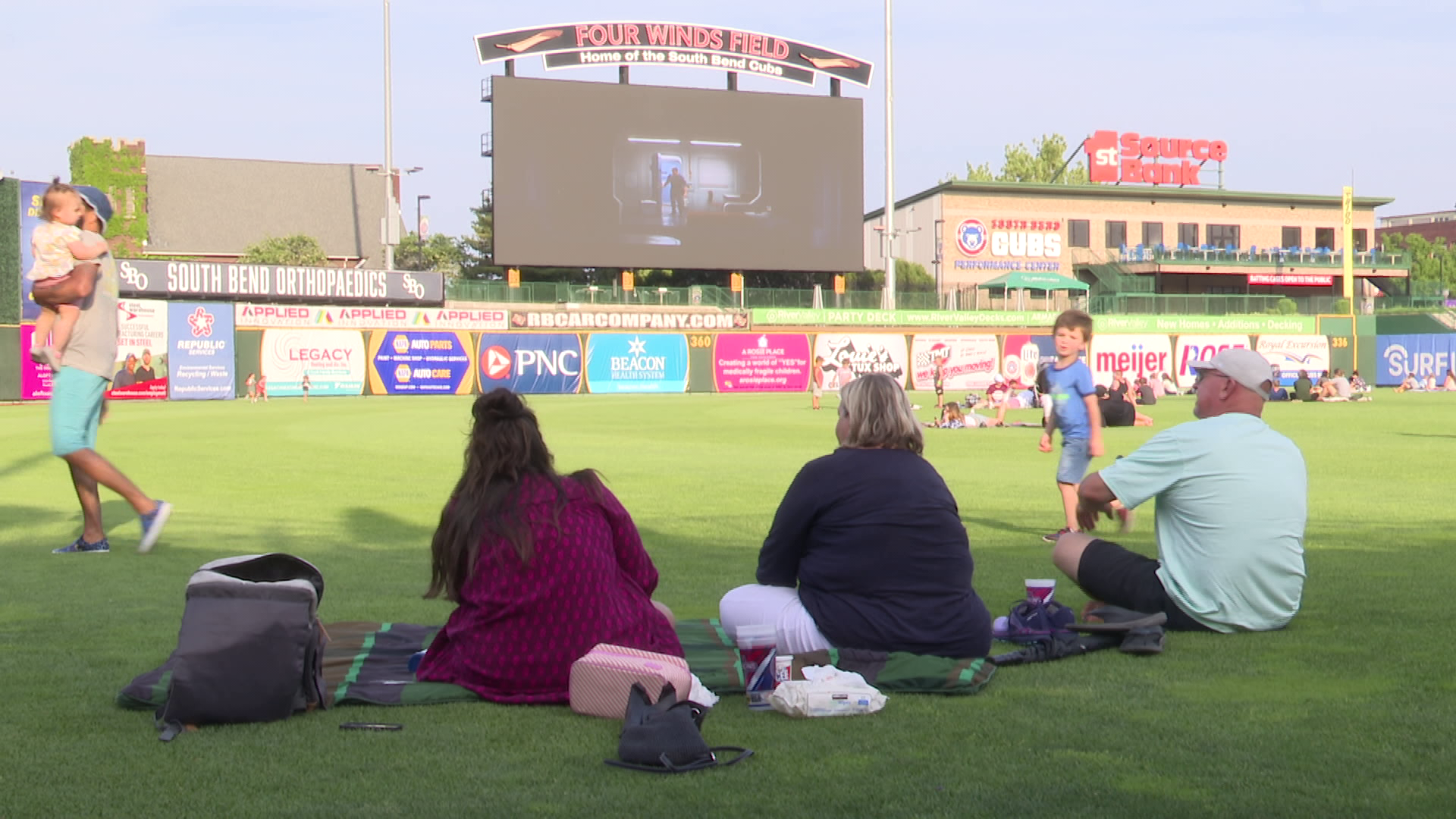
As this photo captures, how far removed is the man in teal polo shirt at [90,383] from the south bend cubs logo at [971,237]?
66.0 meters

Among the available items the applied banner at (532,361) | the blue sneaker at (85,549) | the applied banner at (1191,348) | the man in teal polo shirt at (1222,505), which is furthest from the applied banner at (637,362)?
the man in teal polo shirt at (1222,505)

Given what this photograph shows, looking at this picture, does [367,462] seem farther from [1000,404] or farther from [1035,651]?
[1000,404]

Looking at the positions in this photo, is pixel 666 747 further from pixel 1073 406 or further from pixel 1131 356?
pixel 1131 356

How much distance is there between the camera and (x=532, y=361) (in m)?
45.8

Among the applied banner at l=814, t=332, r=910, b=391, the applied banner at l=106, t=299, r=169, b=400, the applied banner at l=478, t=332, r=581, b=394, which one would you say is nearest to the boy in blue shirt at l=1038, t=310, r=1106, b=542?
the applied banner at l=106, t=299, r=169, b=400

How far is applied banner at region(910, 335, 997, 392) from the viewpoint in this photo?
167ft

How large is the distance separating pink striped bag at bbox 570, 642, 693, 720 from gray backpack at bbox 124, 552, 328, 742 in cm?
89

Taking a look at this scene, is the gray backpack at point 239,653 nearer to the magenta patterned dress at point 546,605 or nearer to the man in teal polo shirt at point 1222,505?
the magenta patterned dress at point 546,605

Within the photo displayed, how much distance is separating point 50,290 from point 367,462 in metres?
8.33

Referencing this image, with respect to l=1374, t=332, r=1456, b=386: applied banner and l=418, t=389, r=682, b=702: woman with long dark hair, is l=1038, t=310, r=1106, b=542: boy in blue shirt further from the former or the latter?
l=1374, t=332, r=1456, b=386: applied banner

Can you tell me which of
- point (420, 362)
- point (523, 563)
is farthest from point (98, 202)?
point (420, 362)

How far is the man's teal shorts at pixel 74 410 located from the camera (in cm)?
804

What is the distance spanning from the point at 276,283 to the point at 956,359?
968 inches

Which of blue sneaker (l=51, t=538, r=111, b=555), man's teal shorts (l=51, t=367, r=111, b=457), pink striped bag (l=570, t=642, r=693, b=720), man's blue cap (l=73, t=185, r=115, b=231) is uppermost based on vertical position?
man's blue cap (l=73, t=185, r=115, b=231)
